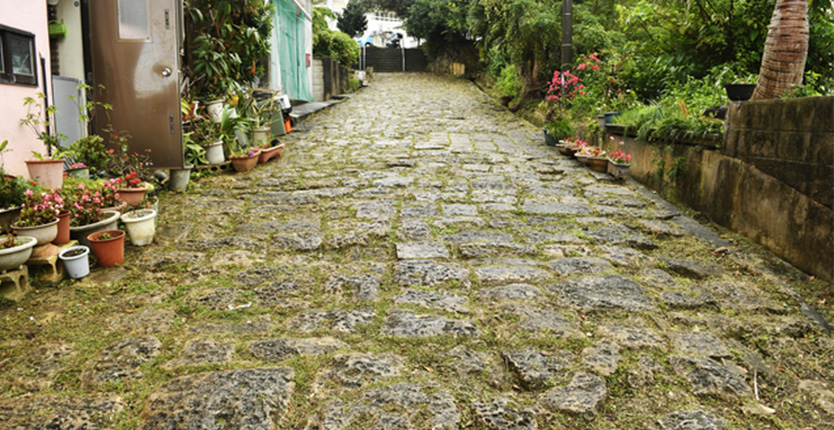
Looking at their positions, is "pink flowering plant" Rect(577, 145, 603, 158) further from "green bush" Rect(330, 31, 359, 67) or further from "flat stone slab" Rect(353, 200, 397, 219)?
"green bush" Rect(330, 31, 359, 67)

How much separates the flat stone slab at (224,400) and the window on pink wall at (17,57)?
2.82m

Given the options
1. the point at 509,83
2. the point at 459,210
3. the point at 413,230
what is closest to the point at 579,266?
the point at 413,230

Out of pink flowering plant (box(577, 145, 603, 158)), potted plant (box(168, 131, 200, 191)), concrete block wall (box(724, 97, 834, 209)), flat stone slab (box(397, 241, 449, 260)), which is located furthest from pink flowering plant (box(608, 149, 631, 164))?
potted plant (box(168, 131, 200, 191))

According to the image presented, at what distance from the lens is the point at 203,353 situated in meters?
2.62

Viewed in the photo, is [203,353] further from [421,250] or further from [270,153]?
[270,153]

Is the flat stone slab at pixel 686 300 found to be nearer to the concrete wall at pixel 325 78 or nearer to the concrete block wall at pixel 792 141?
the concrete block wall at pixel 792 141

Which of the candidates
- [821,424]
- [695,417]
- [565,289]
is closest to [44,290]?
[565,289]

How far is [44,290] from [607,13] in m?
13.5

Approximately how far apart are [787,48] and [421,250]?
3.41m

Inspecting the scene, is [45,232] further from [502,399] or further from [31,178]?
[502,399]

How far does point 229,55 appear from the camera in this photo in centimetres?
739

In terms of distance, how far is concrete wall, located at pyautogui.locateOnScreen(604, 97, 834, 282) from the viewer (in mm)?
3496

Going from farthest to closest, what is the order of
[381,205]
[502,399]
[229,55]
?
[229,55] → [381,205] → [502,399]

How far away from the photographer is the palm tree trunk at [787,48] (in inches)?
179
